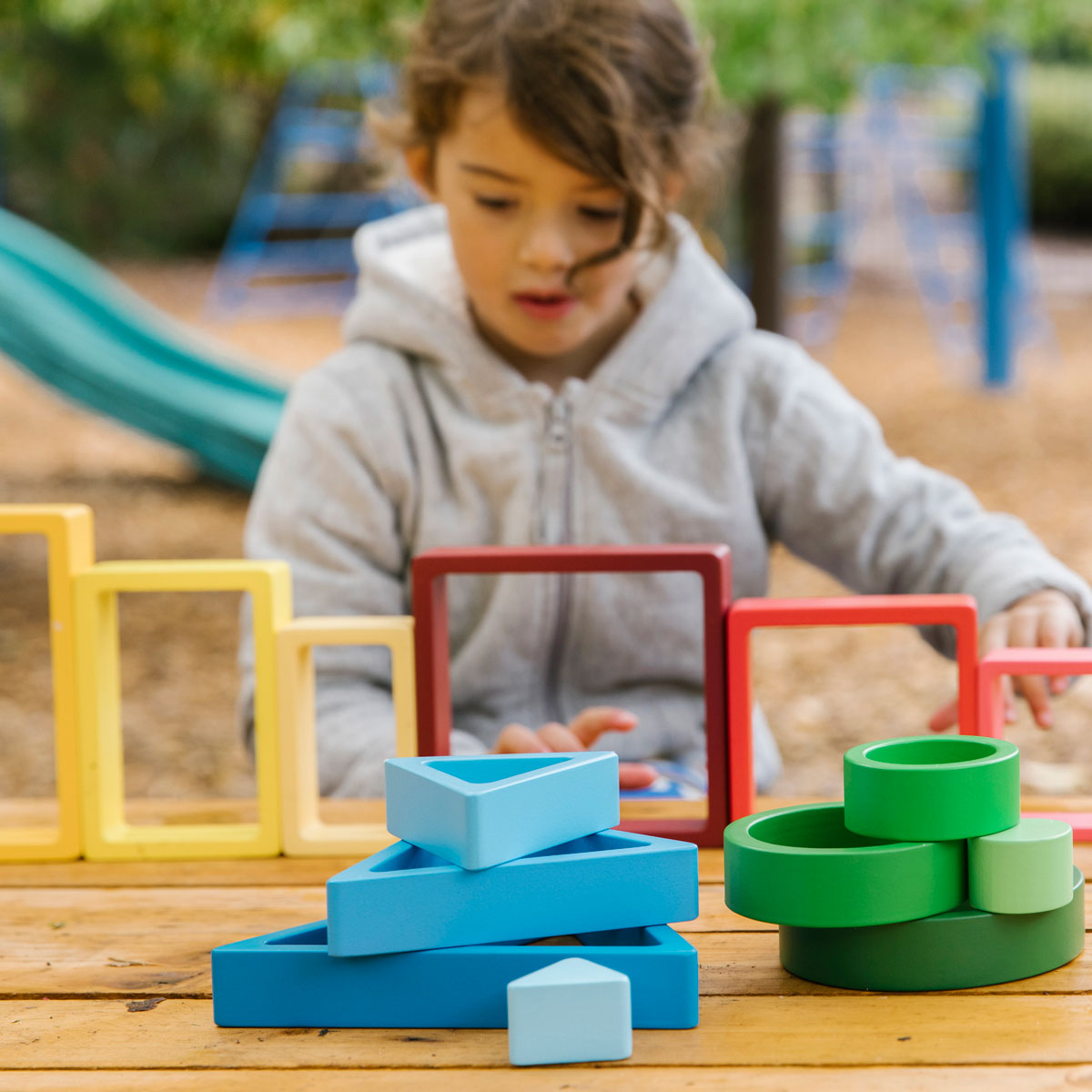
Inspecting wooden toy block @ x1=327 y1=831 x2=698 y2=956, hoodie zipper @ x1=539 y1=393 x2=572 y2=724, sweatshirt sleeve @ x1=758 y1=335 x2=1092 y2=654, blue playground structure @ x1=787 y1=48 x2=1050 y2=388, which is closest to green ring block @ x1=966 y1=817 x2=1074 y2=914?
wooden toy block @ x1=327 y1=831 x2=698 y2=956

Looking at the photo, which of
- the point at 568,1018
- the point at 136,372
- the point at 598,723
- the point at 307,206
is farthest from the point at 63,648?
the point at 307,206

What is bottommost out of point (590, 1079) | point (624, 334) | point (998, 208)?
point (590, 1079)

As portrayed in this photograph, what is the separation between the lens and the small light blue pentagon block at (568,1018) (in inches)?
26.0

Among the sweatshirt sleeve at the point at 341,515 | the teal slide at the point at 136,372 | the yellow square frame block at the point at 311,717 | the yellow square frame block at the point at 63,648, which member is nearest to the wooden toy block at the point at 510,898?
the yellow square frame block at the point at 311,717

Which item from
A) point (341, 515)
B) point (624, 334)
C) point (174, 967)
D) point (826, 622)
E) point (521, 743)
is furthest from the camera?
point (624, 334)

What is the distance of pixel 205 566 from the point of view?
99 centimetres

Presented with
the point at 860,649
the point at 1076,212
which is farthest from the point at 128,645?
the point at 1076,212

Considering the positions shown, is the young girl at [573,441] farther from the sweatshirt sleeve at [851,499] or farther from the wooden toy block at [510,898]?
the wooden toy block at [510,898]

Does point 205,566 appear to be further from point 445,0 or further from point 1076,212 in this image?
point 1076,212

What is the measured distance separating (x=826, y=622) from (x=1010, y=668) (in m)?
0.12

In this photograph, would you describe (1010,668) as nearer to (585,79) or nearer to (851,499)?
(851,499)

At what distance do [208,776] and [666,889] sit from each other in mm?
2192

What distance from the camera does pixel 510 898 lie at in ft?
2.34

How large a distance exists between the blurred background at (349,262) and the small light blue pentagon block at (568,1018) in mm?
1115
